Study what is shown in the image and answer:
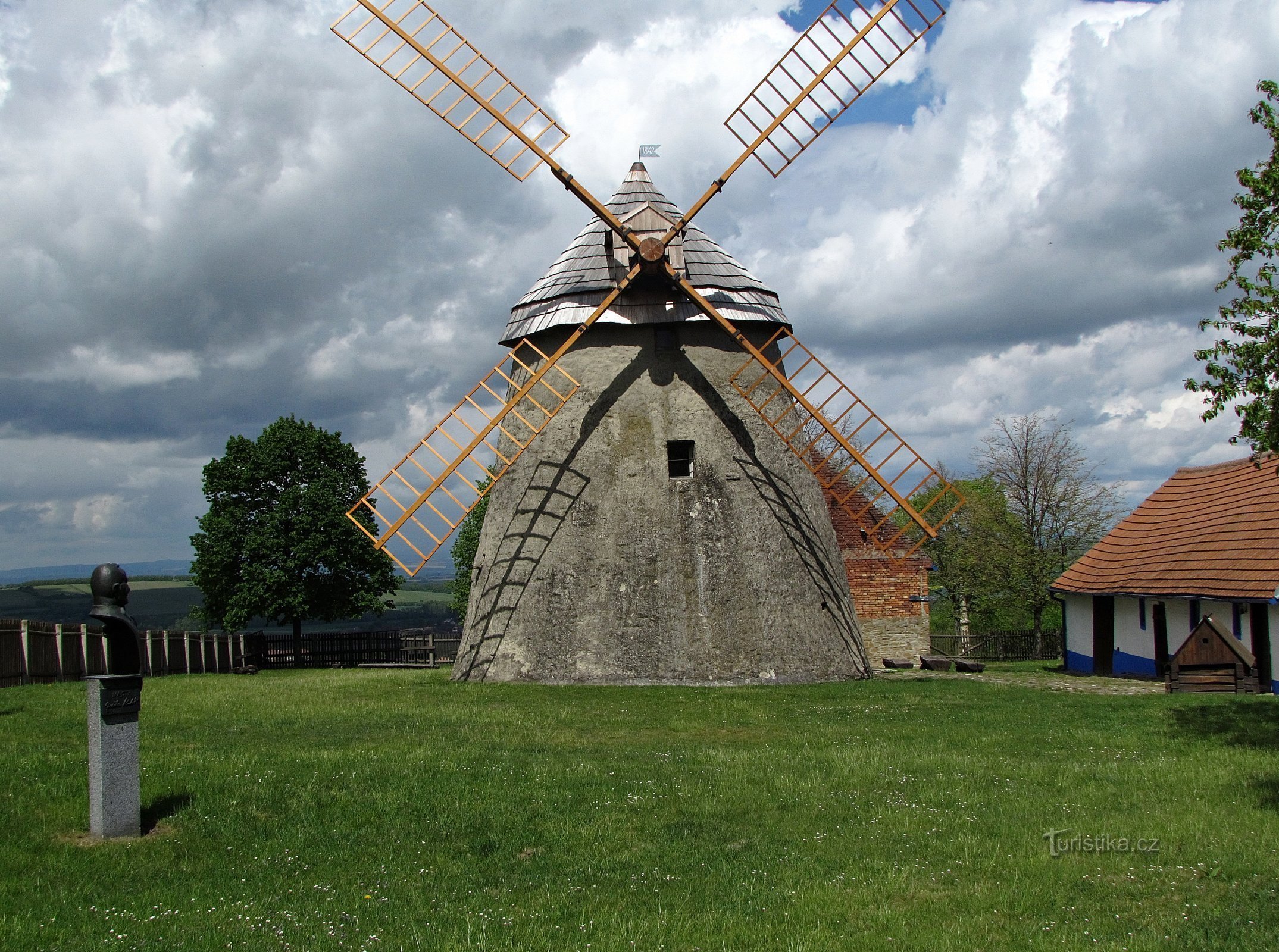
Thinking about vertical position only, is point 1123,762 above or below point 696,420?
below

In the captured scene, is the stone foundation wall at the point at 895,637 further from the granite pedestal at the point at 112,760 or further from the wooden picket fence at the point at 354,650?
the granite pedestal at the point at 112,760

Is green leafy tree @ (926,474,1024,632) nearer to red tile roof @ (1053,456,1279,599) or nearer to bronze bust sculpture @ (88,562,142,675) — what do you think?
red tile roof @ (1053,456,1279,599)

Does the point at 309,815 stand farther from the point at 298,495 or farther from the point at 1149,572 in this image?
the point at 298,495

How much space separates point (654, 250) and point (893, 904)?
45.2 feet

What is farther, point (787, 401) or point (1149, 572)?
point (1149, 572)

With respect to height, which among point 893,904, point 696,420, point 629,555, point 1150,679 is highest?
point 696,420

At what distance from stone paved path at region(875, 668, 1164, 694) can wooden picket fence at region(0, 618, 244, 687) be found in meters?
14.9

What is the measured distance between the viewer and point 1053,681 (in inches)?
821

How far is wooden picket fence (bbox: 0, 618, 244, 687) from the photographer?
18.2m

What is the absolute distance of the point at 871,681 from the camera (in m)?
18.6

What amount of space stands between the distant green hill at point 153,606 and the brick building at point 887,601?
44.5m

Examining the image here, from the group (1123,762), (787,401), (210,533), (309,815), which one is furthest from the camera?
(210,533)

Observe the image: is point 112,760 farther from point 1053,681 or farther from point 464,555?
point 464,555

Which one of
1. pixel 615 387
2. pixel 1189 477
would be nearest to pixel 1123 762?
pixel 615 387
